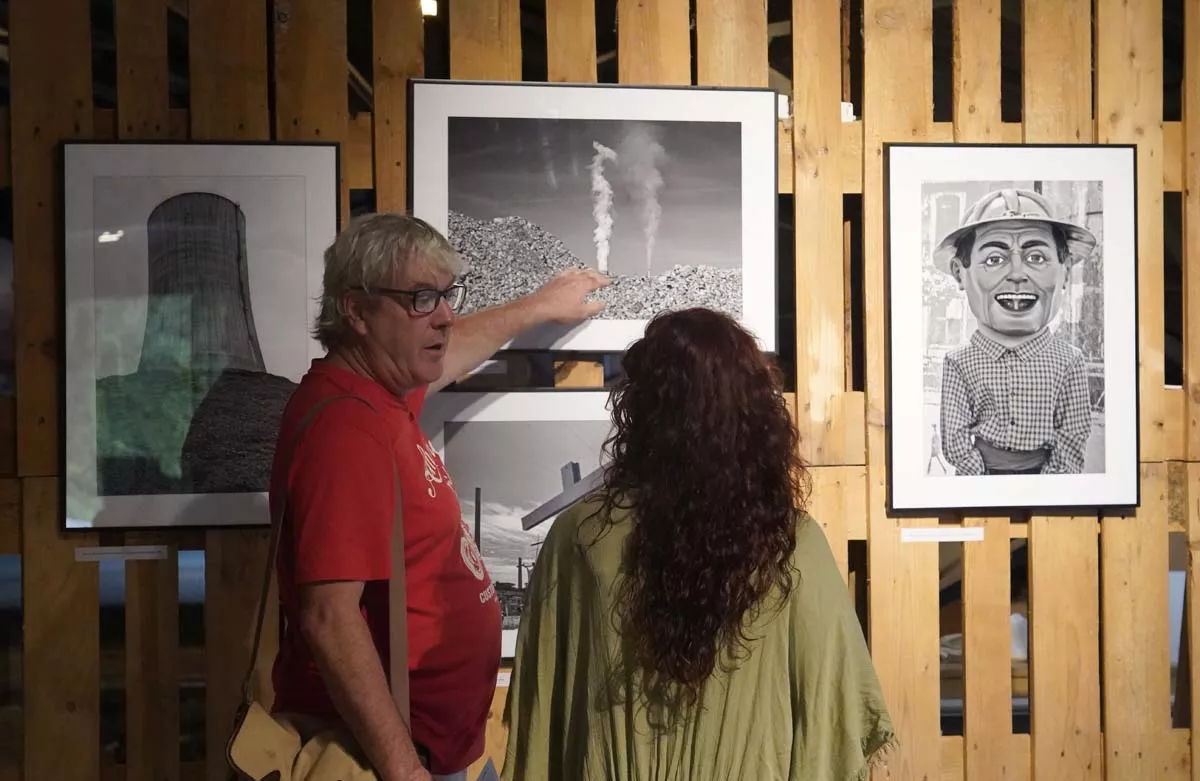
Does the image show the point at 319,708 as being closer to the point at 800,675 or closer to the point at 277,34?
the point at 800,675

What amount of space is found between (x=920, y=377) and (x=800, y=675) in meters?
1.37

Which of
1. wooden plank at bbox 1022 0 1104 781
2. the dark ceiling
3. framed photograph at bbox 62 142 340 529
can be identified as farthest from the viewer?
the dark ceiling

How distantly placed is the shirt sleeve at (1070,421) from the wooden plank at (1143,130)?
0.58 feet

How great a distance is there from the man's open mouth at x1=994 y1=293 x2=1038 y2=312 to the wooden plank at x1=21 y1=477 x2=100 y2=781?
231 centimetres

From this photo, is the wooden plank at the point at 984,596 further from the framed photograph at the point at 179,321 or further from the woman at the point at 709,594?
the framed photograph at the point at 179,321

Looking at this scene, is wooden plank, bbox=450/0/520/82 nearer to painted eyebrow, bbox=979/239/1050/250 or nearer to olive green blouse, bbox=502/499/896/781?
painted eyebrow, bbox=979/239/1050/250

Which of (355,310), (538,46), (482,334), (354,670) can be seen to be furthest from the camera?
(538,46)

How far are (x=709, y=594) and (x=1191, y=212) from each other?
205 centimetres

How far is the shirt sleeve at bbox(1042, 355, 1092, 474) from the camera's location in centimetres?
274

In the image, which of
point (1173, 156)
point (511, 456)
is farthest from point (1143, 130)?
point (511, 456)

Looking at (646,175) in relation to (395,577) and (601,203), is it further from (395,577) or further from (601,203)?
(395,577)

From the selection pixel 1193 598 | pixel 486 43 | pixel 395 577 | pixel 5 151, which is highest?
pixel 486 43

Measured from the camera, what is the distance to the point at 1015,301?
2.73 meters

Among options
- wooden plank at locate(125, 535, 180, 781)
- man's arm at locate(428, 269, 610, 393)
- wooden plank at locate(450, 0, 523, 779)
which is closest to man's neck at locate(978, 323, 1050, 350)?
man's arm at locate(428, 269, 610, 393)
